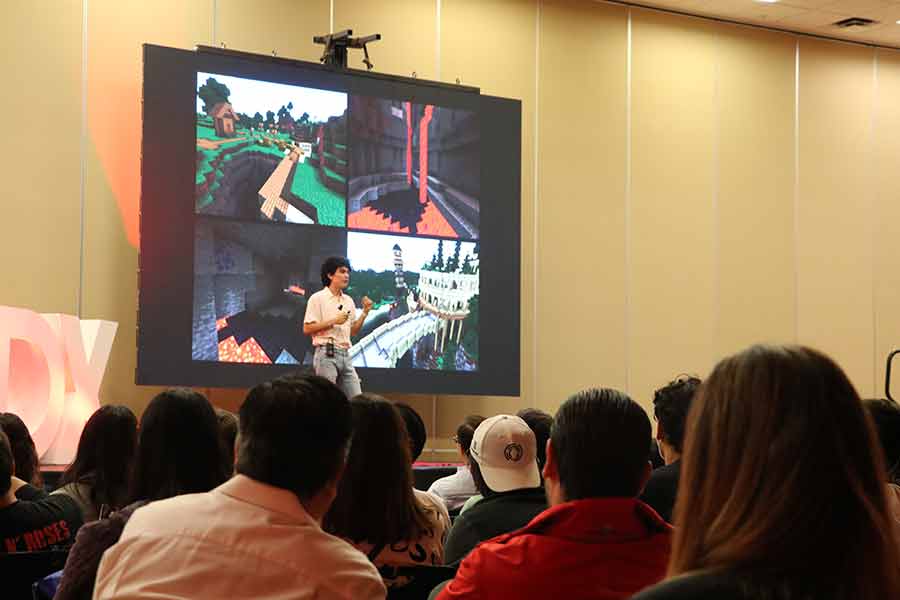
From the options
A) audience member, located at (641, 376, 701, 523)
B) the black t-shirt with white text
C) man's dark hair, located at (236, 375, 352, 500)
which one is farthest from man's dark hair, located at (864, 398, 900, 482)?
the black t-shirt with white text

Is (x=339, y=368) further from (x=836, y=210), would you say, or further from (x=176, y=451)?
(x=176, y=451)

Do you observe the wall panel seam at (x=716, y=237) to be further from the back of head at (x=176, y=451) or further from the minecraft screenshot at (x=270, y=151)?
the back of head at (x=176, y=451)

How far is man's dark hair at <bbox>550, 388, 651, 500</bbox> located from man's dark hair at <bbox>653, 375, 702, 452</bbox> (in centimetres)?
158

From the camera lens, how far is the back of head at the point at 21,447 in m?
4.21

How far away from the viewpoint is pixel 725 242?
38.1ft

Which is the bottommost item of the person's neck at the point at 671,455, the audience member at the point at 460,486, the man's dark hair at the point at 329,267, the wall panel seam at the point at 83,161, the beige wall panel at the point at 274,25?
the audience member at the point at 460,486

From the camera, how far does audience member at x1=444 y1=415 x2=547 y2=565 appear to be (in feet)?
10.2

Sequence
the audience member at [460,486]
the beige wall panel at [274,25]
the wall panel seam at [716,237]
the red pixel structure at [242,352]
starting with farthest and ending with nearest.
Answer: the wall panel seam at [716,237] → the beige wall panel at [274,25] → the red pixel structure at [242,352] → the audience member at [460,486]

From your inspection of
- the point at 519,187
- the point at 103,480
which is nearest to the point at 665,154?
the point at 519,187

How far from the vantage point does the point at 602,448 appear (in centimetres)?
220

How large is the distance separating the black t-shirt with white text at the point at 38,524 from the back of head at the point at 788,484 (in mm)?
2420

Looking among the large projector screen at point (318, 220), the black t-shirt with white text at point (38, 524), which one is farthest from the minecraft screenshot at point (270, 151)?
the black t-shirt with white text at point (38, 524)

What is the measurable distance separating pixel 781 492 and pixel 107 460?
2.76 metres

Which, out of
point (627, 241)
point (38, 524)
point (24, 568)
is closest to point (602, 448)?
point (24, 568)
